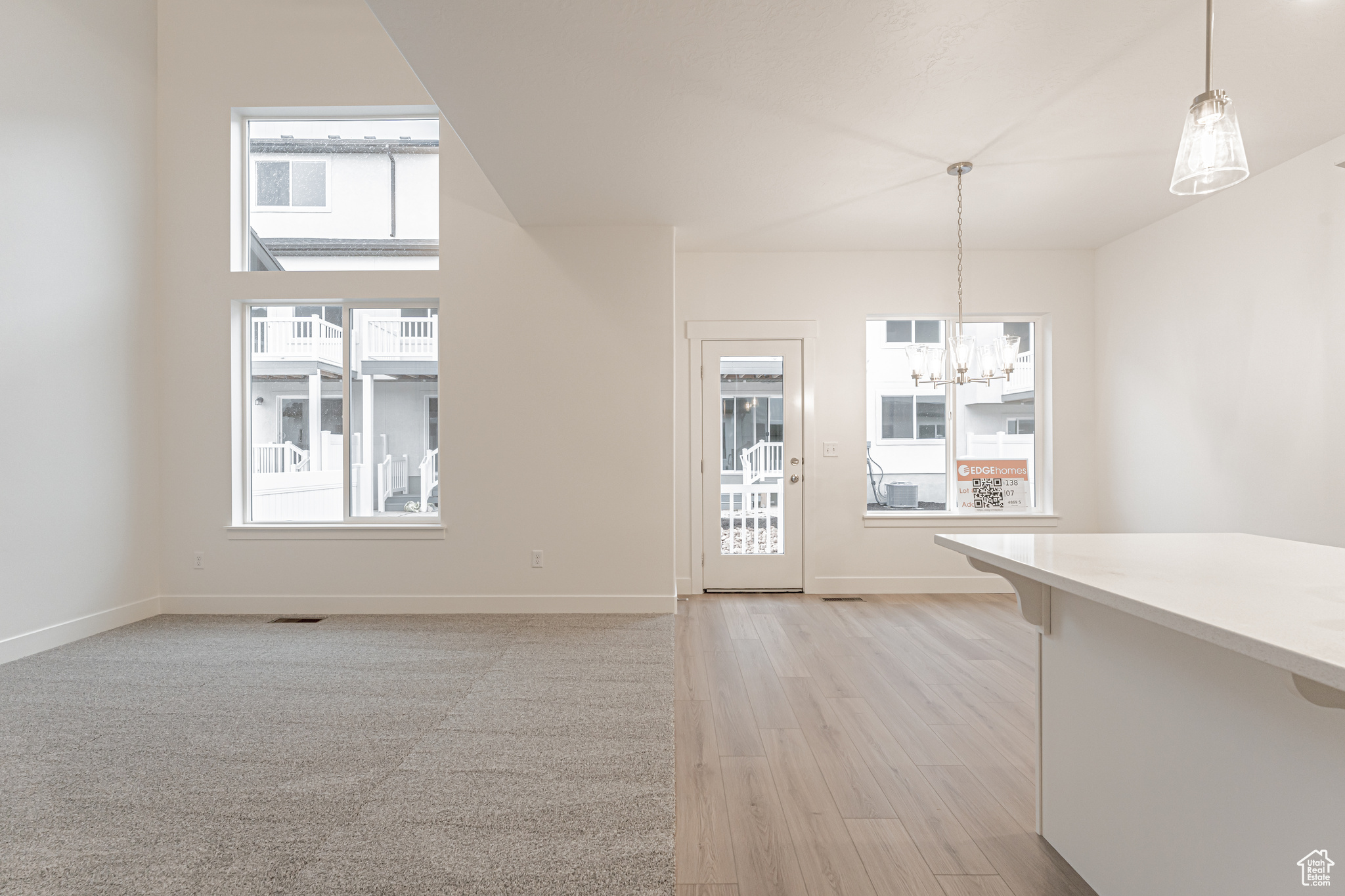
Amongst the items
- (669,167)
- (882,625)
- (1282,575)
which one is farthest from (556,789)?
(669,167)

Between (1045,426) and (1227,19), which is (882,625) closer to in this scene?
(1045,426)

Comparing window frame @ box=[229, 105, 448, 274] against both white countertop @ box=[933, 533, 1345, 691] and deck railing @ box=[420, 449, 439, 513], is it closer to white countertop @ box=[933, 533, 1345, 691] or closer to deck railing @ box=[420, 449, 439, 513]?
deck railing @ box=[420, 449, 439, 513]

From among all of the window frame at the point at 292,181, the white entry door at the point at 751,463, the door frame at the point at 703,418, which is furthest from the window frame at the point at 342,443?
the white entry door at the point at 751,463

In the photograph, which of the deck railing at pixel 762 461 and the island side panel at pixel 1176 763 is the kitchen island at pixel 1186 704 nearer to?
the island side panel at pixel 1176 763

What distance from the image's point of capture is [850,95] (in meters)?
2.80

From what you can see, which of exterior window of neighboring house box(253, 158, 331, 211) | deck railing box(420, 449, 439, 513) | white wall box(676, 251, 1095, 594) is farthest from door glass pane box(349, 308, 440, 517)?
white wall box(676, 251, 1095, 594)

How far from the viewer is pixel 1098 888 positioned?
1.63 m

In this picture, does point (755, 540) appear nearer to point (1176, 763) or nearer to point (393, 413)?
point (393, 413)

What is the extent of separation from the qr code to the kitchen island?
138 inches

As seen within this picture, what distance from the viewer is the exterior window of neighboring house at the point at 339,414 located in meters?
4.66

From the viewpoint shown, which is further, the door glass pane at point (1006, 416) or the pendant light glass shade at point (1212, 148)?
the door glass pane at point (1006, 416)

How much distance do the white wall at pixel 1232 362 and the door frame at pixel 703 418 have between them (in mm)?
2263

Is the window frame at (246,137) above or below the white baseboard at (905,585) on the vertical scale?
Result: above

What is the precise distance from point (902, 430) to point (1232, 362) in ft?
6.82
